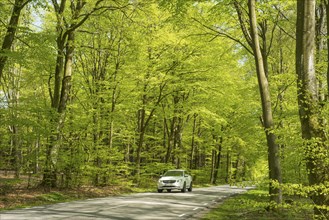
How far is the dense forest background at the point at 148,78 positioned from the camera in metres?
12.7

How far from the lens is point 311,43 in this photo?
781 cm

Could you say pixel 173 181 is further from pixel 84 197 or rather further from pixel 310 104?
pixel 310 104

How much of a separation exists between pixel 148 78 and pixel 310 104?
1900 cm

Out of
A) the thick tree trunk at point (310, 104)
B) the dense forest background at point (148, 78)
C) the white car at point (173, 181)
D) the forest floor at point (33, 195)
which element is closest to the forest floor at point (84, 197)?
the forest floor at point (33, 195)

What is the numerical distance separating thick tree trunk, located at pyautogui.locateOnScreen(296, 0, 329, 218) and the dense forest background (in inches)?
1.2

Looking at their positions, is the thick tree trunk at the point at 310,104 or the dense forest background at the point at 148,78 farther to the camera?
the dense forest background at the point at 148,78

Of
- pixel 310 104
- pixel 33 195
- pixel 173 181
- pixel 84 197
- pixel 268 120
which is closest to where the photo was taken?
pixel 310 104

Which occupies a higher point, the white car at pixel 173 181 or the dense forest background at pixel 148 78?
the dense forest background at pixel 148 78

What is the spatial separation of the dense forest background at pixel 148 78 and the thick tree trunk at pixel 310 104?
0.10 feet

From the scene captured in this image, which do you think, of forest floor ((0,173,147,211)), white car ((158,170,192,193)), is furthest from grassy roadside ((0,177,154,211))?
white car ((158,170,192,193))

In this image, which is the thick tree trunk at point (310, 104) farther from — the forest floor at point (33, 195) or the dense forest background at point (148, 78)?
the forest floor at point (33, 195)

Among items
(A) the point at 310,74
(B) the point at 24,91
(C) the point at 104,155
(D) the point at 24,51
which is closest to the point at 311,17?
(A) the point at 310,74

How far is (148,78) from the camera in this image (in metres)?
25.9

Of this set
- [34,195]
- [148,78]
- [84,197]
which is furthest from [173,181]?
[34,195]
